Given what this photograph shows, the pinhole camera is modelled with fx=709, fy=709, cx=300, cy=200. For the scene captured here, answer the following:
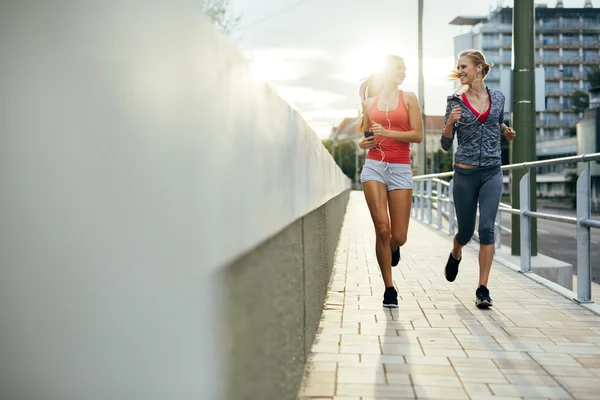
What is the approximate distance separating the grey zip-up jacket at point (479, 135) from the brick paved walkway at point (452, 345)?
1058mm

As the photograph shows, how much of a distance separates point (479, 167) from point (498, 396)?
8.24 feet

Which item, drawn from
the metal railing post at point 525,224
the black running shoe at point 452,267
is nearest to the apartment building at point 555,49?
the metal railing post at point 525,224

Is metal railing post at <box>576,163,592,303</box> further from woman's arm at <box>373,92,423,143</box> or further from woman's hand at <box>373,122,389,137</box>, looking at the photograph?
woman's hand at <box>373,122,389,137</box>

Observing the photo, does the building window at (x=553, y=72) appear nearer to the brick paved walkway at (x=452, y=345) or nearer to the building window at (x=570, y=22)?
the building window at (x=570, y=22)

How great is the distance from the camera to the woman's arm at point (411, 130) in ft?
15.7

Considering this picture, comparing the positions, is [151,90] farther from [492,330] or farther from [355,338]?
[492,330]

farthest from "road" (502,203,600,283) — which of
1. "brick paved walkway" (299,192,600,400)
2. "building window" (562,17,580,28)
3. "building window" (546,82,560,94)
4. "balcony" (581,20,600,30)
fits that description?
"building window" (546,82,560,94)

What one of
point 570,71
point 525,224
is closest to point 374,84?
point 525,224

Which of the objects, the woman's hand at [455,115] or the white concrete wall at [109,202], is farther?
the woman's hand at [455,115]

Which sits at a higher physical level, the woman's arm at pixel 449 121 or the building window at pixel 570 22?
the building window at pixel 570 22

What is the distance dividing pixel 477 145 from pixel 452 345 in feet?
5.92

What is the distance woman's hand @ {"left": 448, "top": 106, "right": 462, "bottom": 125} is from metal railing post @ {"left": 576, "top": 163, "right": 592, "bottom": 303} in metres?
0.99

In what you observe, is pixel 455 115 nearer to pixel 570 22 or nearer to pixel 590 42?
pixel 570 22

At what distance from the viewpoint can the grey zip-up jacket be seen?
5.08 metres
